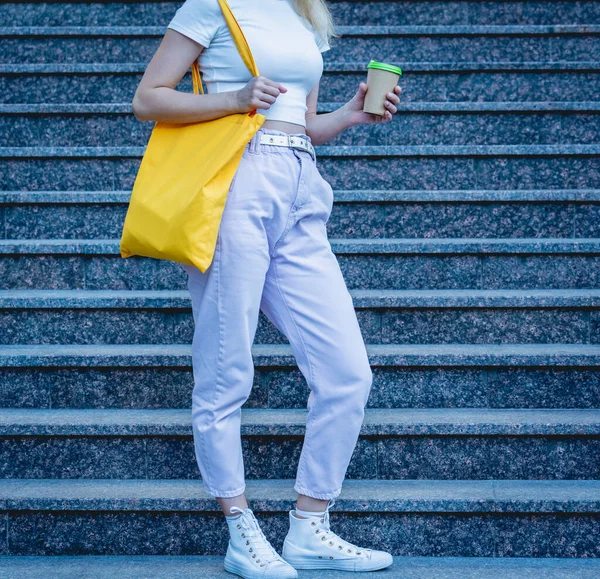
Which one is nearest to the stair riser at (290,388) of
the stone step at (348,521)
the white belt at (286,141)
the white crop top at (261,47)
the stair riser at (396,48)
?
the stone step at (348,521)

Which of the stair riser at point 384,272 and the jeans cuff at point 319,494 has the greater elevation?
the stair riser at point 384,272

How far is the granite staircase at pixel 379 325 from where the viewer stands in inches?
95.8

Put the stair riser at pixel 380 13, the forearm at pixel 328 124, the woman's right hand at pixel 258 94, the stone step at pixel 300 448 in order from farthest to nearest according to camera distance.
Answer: the stair riser at pixel 380 13 < the stone step at pixel 300 448 < the forearm at pixel 328 124 < the woman's right hand at pixel 258 94

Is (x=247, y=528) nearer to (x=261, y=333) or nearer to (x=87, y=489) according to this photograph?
(x=87, y=489)

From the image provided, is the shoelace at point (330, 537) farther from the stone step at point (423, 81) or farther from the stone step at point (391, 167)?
the stone step at point (423, 81)

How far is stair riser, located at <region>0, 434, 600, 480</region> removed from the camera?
2584 millimetres

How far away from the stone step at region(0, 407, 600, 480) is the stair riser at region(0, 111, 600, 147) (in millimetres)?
1570

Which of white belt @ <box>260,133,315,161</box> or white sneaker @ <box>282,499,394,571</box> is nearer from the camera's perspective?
white belt @ <box>260,133,315,161</box>

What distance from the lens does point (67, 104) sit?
12.5 ft

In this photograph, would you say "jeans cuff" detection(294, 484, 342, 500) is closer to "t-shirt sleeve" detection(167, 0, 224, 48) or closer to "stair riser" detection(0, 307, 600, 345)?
"stair riser" detection(0, 307, 600, 345)

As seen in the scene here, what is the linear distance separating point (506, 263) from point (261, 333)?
99 centimetres

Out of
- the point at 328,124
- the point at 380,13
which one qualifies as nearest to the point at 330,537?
the point at 328,124

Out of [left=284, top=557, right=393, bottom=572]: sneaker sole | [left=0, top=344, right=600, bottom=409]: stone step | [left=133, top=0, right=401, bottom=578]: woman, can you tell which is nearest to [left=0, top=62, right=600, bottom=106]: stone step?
[left=0, top=344, right=600, bottom=409]: stone step

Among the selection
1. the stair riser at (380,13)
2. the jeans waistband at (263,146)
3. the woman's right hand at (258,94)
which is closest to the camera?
the woman's right hand at (258,94)
